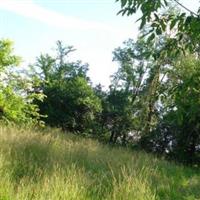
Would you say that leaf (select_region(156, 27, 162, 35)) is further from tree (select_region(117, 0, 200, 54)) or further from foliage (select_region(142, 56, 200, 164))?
foliage (select_region(142, 56, 200, 164))

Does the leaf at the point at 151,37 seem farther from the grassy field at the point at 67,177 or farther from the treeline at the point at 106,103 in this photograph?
the treeline at the point at 106,103

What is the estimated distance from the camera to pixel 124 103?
39.0 m

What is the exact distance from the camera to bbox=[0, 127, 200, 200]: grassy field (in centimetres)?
613

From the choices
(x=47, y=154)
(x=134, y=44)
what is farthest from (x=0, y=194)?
(x=134, y=44)

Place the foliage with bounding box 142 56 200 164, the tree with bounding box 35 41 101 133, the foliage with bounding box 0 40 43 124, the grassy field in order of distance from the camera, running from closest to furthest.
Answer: the grassy field < the foliage with bounding box 0 40 43 124 < the foliage with bounding box 142 56 200 164 < the tree with bounding box 35 41 101 133

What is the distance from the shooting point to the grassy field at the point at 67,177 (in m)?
6.13

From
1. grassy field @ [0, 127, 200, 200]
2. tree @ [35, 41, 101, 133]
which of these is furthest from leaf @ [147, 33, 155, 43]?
tree @ [35, 41, 101, 133]

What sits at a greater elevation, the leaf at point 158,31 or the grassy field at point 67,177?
the leaf at point 158,31

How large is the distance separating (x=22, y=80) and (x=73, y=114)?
16661mm

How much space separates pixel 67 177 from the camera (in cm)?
677

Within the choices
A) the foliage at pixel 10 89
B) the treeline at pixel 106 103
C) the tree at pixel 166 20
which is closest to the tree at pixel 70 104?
the treeline at pixel 106 103

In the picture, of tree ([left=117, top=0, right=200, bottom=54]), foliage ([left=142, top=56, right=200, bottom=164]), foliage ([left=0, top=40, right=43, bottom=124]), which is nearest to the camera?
tree ([left=117, top=0, right=200, bottom=54])

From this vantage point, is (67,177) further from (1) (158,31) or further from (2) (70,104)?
(2) (70,104)

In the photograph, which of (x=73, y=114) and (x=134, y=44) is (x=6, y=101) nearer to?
(x=73, y=114)
